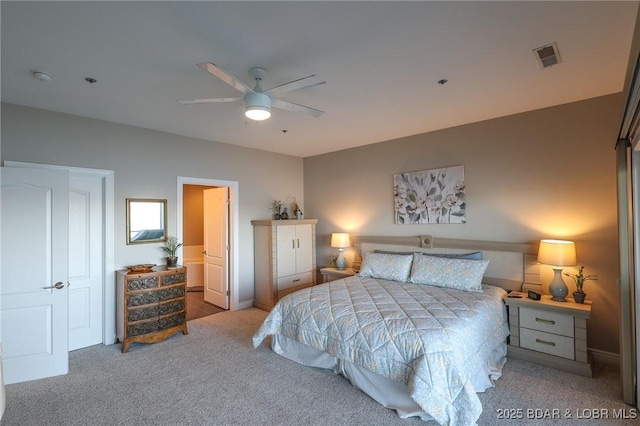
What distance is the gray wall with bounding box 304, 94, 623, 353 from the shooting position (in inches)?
124

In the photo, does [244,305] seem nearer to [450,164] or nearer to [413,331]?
[413,331]

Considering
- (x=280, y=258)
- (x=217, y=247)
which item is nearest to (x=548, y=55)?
(x=280, y=258)

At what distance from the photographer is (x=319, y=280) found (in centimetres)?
575

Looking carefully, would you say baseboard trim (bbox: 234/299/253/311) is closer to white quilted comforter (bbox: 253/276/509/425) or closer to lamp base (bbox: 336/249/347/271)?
lamp base (bbox: 336/249/347/271)

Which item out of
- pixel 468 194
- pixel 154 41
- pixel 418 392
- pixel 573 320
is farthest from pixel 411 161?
pixel 154 41

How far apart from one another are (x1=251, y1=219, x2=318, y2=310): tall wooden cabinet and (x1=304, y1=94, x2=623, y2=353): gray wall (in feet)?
4.23

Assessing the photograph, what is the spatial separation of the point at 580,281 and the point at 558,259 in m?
0.41

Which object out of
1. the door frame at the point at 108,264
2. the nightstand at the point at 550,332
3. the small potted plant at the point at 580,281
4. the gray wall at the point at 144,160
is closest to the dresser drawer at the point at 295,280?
the gray wall at the point at 144,160

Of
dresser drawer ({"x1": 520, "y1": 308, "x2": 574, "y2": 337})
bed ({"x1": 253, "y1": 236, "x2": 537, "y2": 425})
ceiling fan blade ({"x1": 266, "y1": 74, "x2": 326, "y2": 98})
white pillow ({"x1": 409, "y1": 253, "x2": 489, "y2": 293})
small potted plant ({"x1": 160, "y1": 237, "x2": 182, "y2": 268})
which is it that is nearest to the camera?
ceiling fan blade ({"x1": 266, "y1": 74, "x2": 326, "y2": 98})

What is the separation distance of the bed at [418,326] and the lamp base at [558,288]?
34 cm

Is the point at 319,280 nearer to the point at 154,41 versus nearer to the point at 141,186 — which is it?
the point at 141,186

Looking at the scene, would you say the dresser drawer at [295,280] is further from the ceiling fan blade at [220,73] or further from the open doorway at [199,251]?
the ceiling fan blade at [220,73]

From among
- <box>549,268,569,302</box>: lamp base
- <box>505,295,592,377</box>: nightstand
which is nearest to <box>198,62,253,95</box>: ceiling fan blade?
<box>505,295,592,377</box>: nightstand

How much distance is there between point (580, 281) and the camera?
3180 millimetres
